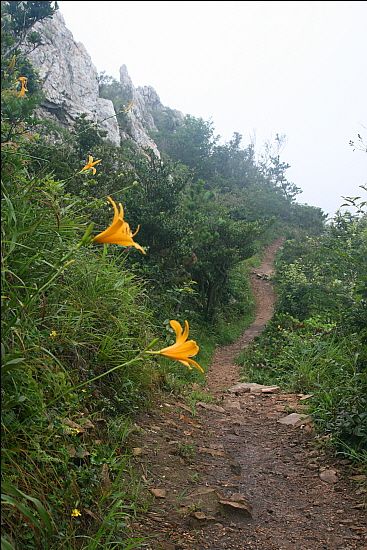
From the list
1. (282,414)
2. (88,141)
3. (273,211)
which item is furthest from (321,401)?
(273,211)

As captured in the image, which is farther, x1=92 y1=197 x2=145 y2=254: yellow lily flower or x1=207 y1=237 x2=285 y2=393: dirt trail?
x1=207 y1=237 x2=285 y2=393: dirt trail

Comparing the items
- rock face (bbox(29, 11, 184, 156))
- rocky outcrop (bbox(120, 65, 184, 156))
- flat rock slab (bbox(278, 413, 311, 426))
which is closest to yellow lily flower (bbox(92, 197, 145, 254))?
rock face (bbox(29, 11, 184, 156))

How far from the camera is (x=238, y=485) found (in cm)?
238

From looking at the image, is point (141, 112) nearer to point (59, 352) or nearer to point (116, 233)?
point (59, 352)

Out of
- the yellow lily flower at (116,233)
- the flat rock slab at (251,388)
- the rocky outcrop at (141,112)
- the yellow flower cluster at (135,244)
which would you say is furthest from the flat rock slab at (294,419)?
the rocky outcrop at (141,112)

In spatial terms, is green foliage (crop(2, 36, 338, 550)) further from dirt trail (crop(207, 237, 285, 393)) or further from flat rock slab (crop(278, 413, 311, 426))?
flat rock slab (crop(278, 413, 311, 426))

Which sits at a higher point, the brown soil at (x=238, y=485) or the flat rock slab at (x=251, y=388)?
the brown soil at (x=238, y=485)

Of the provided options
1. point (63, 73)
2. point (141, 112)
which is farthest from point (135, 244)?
point (141, 112)

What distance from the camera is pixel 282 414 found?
12.8 feet

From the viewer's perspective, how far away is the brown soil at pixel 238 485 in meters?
1.82

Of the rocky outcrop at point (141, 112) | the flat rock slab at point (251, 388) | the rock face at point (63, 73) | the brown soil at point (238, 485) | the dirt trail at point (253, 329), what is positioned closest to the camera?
the brown soil at point (238, 485)

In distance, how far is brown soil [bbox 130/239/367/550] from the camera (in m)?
1.82

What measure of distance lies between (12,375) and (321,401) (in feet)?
9.22

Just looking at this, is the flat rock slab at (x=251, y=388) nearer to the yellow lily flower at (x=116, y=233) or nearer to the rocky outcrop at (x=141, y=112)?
the yellow lily flower at (x=116, y=233)
